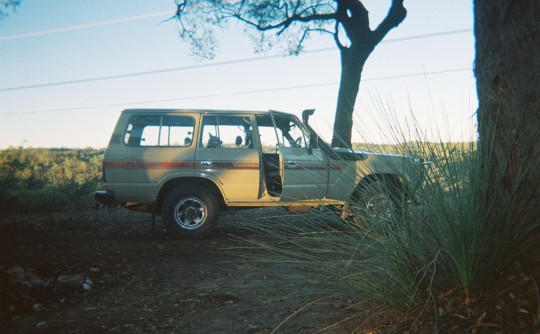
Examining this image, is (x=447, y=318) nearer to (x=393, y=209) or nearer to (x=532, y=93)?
(x=393, y=209)

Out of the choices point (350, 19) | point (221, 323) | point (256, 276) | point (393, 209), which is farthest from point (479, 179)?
point (350, 19)

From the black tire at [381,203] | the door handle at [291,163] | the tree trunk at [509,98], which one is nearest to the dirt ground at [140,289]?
the black tire at [381,203]

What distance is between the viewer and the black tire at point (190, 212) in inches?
256

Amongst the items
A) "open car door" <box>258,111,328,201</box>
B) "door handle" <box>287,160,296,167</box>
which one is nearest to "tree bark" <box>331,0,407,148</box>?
"open car door" <box>258,111,328,201</box>

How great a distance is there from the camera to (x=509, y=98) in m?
2.43

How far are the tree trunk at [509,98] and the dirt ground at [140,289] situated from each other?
1.19m

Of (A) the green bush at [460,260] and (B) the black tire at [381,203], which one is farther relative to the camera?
(B) the black tire at [381,203]

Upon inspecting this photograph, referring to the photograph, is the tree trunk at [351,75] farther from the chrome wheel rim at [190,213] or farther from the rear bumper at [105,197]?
the rear bumper at [105,197]

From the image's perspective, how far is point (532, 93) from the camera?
2367 millimetres

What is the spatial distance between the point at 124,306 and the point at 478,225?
2.90 metres

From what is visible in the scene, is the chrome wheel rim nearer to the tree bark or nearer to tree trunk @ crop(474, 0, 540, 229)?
tree trunk @ crop(474, 0, 540, 229)

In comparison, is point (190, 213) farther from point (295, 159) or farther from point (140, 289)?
point (140, 289)

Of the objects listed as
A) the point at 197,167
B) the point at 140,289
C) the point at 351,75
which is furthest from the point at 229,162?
the point at 351,75

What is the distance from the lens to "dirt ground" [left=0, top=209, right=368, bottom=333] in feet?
9.97
